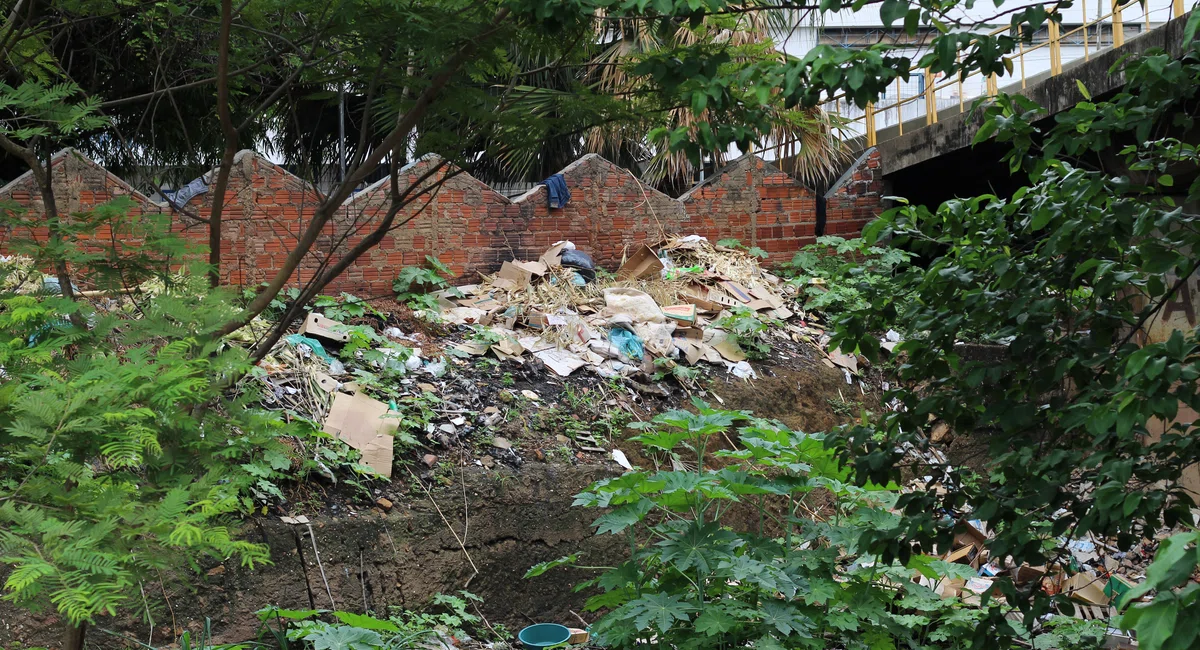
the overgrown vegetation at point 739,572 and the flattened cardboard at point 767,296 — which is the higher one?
the flattened cardboard at point 767,296

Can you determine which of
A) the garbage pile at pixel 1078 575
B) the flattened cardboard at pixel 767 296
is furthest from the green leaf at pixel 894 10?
the flattened cardboard at pixel 767 296

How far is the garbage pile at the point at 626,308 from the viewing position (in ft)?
24.3

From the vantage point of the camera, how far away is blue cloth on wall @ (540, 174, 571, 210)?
905 centimetres

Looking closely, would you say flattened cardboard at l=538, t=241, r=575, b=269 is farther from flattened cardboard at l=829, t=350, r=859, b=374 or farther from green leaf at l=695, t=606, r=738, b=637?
green leaf at l=695, t=606, r=738, b=637

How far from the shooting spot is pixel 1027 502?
2549mm

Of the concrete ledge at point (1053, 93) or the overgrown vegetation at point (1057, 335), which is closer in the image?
the overgrown vegetation at point (1057, 335)

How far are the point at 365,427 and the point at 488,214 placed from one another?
145 inches

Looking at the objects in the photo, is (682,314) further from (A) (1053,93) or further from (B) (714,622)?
(B) (714,622)

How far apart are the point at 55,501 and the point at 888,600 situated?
121 inches

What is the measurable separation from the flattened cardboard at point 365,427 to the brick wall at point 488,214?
5.49 feet

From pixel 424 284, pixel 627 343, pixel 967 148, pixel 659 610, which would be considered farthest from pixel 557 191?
pixel 659 610

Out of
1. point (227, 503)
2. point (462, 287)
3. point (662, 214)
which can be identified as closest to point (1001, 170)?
point (662, 214)

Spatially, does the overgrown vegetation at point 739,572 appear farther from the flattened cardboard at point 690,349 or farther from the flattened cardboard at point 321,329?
the flattened cardboard at point 690,349

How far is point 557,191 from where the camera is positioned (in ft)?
29.7
